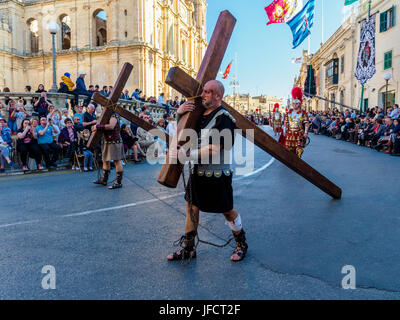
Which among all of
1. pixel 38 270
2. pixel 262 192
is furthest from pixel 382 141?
pixel 38 270

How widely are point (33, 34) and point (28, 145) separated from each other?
4461 centimetres

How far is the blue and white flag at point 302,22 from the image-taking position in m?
22.6

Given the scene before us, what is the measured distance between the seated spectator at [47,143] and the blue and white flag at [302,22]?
18372mm

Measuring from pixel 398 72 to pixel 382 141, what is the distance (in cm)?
1271

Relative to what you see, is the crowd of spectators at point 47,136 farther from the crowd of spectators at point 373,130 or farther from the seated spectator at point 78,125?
the crowd of spectators at point 373,130

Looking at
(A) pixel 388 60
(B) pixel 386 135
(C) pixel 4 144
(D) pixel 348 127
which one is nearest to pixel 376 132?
(B) pixel 386 135

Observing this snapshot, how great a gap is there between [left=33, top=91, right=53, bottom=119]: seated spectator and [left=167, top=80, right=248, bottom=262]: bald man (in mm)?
11516

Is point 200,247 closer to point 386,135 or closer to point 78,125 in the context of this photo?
point 78,125

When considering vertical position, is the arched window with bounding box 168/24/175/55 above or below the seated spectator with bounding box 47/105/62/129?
above

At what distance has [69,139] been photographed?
468 inches

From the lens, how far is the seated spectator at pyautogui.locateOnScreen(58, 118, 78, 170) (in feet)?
38.5

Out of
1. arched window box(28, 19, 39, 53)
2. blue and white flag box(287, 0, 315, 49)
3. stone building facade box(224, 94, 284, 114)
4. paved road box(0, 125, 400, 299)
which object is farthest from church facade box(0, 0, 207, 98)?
stone building facade box(224, 94, 284, 114)

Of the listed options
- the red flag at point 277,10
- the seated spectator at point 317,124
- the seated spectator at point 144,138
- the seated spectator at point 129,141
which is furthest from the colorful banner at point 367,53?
the seated spectator at point 129,141

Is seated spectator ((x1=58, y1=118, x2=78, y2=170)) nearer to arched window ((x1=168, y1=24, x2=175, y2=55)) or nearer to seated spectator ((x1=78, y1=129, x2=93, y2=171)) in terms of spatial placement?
seated spectator ((x1=78, y1=129, x2=93, y2=171))
